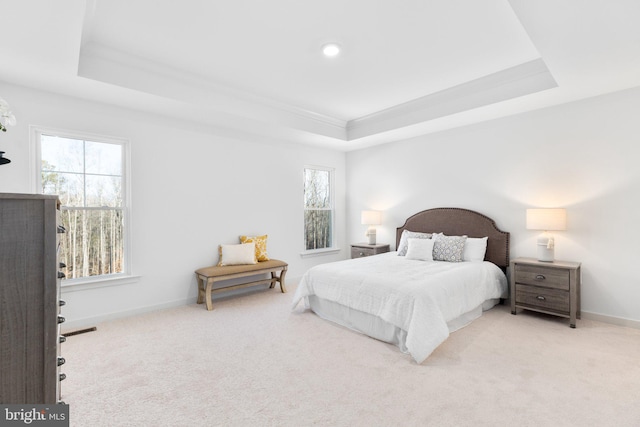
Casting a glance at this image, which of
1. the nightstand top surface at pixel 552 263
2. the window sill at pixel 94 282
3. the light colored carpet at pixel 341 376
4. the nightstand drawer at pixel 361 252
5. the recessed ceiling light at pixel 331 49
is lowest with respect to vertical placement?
the light colored carpet at pixel 341 376

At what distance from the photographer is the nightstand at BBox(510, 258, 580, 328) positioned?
3299 mm

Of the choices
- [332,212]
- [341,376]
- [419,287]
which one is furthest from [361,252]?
[341,376]

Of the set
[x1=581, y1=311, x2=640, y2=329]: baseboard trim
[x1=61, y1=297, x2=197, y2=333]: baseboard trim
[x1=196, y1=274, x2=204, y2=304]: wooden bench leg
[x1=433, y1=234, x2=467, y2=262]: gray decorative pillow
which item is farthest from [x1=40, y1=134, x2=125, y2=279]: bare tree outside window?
[x1=581, y1=311, x2=640, y2=329]: baseboard trim

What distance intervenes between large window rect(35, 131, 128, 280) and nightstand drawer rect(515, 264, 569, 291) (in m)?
4.64

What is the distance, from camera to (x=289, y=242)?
5.39 meters

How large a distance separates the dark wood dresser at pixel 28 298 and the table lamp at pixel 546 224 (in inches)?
166

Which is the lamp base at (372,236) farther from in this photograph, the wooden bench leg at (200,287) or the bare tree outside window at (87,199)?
the bare tree outside window at (87,199)

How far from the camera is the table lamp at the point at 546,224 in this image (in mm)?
3506

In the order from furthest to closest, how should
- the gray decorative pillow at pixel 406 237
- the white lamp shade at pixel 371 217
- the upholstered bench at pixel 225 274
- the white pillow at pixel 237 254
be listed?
the white lamp shade at pixel 371 217, the gray decorative pillow at pixel 406 237, the white pillow at pixel 237 254, the upholstered bench at pixel 225 274

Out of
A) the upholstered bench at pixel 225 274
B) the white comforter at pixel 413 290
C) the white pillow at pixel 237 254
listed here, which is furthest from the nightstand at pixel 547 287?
the white pillow at pixel 237 254

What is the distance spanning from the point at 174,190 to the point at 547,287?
4.56 meters

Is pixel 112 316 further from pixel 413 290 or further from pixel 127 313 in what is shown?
pixel 413 290

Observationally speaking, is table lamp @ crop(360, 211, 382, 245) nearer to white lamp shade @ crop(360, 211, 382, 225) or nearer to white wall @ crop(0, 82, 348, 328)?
white lamp shade @ crop(360, 211, 382, 225)

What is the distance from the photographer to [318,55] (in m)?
3.06
